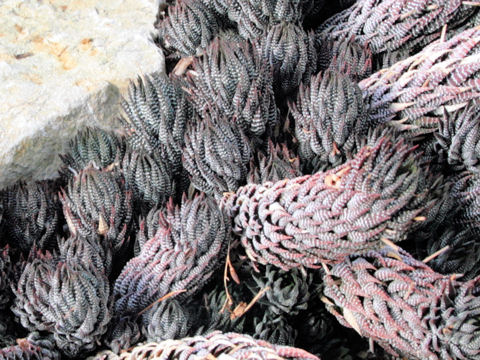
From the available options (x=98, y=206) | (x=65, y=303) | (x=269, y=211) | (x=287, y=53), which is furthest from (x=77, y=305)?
(x=287, y=53)

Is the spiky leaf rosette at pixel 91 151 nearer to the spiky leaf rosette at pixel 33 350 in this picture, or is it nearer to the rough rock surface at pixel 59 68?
the rough rock surface at pixel 59 68

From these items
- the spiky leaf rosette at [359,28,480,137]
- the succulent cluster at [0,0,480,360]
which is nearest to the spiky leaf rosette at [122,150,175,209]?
the succulent cluster at [0,0,480,360]

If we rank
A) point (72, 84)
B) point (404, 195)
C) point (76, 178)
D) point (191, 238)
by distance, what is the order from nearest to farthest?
point (404, 195) < point (191, 238) < point (76, 178) < point (72, 84)

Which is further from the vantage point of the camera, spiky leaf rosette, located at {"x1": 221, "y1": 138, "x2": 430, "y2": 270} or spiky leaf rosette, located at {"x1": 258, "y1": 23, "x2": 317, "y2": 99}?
spiky leaf rosette, located at {"x1": 258, "y1": 23, "x2": 317, "y2": 99}

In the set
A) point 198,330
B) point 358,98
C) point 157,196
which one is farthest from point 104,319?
point 358,98

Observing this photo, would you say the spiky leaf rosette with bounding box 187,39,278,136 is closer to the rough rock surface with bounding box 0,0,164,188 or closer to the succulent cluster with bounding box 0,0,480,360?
the succulent cluster with bounding box 0,0,480,360

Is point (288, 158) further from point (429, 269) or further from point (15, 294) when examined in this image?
point (15, 294)
